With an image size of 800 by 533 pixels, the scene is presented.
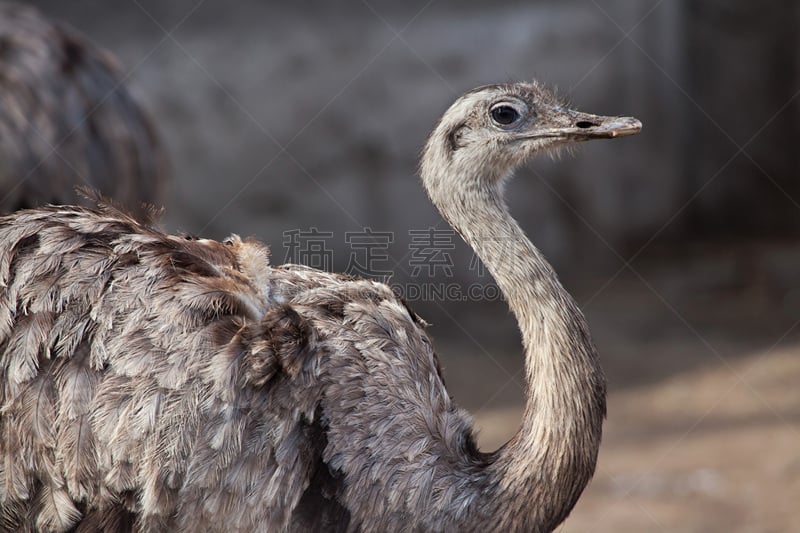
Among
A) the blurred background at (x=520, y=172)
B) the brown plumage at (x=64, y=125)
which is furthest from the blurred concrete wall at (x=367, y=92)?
the brown plumage at (x=64, y=125)

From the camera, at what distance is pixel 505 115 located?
2814 mm

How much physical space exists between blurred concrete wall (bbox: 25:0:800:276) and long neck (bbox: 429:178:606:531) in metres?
3.73

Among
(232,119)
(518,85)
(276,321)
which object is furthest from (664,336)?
(276,321)

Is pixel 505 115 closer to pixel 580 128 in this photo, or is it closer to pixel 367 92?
pixel 580 128

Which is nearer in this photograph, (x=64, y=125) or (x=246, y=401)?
(x=246, y=401)

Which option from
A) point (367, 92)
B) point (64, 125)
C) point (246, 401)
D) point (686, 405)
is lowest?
point (246, 401)

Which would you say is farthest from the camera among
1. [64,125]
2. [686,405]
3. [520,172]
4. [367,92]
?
[520,172]

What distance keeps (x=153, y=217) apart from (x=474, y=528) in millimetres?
1301

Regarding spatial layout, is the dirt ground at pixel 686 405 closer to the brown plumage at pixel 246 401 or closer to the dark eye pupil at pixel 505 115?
the brown plumage at pixel 246 401

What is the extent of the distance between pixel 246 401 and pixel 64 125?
2.26 metres

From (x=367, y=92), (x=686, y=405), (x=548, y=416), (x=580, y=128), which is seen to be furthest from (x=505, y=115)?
(x=367, y=92)

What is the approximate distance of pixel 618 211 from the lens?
682cm

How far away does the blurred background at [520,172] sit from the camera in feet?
20.1

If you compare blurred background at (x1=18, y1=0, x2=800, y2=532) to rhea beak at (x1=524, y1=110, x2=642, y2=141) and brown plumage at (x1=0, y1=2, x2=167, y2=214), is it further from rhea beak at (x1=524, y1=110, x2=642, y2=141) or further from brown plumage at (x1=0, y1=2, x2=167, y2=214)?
rhea beak at (x1=524, y1=110, x2=642, y2=141)
